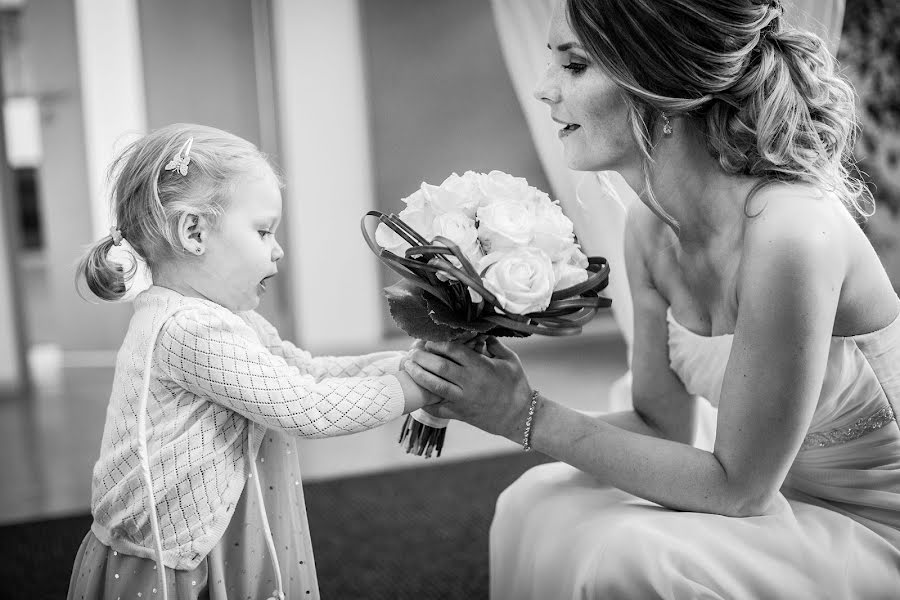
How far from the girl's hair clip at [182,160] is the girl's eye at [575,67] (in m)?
0.68

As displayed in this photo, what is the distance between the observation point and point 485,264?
1.47 meters

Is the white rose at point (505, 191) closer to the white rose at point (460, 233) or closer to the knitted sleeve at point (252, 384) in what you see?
the white rose at point (460, 233)

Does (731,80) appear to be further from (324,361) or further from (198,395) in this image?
(198,395)

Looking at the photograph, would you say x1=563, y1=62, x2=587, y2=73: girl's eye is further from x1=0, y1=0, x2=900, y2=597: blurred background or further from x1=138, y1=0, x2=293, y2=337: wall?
x1=138, y1=0, x2=293, y2=337: wall

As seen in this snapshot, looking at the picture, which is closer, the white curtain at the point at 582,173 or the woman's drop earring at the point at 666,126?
the woman's drop earring at the point at 666,126

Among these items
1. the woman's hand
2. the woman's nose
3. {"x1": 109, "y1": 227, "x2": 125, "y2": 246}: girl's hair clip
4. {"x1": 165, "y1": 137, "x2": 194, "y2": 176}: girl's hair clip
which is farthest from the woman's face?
{"x1": 109, "y1": 227, "x2": 125, "y2": 246}: girl's hair clip

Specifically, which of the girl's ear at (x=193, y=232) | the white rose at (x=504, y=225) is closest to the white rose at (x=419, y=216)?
the white rose at (x=504, y=225)

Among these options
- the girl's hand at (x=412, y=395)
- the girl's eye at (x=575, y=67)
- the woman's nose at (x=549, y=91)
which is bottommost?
the girl's hand at (x=412, y=395)

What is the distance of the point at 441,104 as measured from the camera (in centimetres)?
761

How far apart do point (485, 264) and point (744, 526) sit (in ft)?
2.03

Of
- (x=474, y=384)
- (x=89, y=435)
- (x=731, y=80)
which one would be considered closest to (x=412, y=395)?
(x=474, y=384)

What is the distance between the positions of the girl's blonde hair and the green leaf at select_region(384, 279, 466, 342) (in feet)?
1.12

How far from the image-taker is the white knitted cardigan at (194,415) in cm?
151

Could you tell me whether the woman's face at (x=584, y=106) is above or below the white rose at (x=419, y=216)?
above
